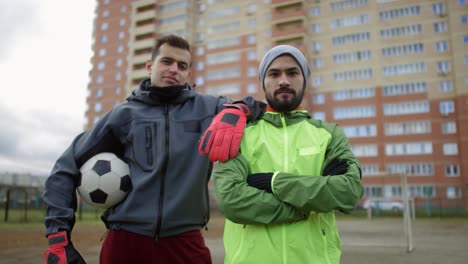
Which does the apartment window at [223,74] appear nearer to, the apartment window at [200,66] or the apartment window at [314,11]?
the apartment window at [200,66]

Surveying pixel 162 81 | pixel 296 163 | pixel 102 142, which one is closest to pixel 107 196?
pixel 102 142

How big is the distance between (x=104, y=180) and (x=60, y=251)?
0.57 metres

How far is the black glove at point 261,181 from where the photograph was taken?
2.20 meters

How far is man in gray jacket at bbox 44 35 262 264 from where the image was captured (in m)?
2.61

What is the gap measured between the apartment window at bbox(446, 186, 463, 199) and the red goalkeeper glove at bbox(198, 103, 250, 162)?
42259 mm

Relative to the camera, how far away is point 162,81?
119 inches

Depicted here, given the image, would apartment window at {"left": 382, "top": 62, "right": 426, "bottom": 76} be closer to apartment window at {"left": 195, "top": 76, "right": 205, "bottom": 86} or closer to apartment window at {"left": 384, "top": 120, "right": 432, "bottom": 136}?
apartment window at {"left": 384, "top": 120, "right": 432, "bottom": 136}

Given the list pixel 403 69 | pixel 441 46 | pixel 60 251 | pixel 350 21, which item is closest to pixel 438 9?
pixel 441 46

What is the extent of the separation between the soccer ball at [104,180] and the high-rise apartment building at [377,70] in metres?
38.1

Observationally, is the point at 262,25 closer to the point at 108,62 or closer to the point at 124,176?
the point at 108,62

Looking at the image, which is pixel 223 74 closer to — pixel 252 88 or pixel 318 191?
pixel 252 88

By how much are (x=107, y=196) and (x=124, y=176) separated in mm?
193

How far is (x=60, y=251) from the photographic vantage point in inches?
97.2

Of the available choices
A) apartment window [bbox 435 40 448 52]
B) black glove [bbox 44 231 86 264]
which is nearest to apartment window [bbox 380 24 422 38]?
apartment window [bbox 435 40 448 52]
